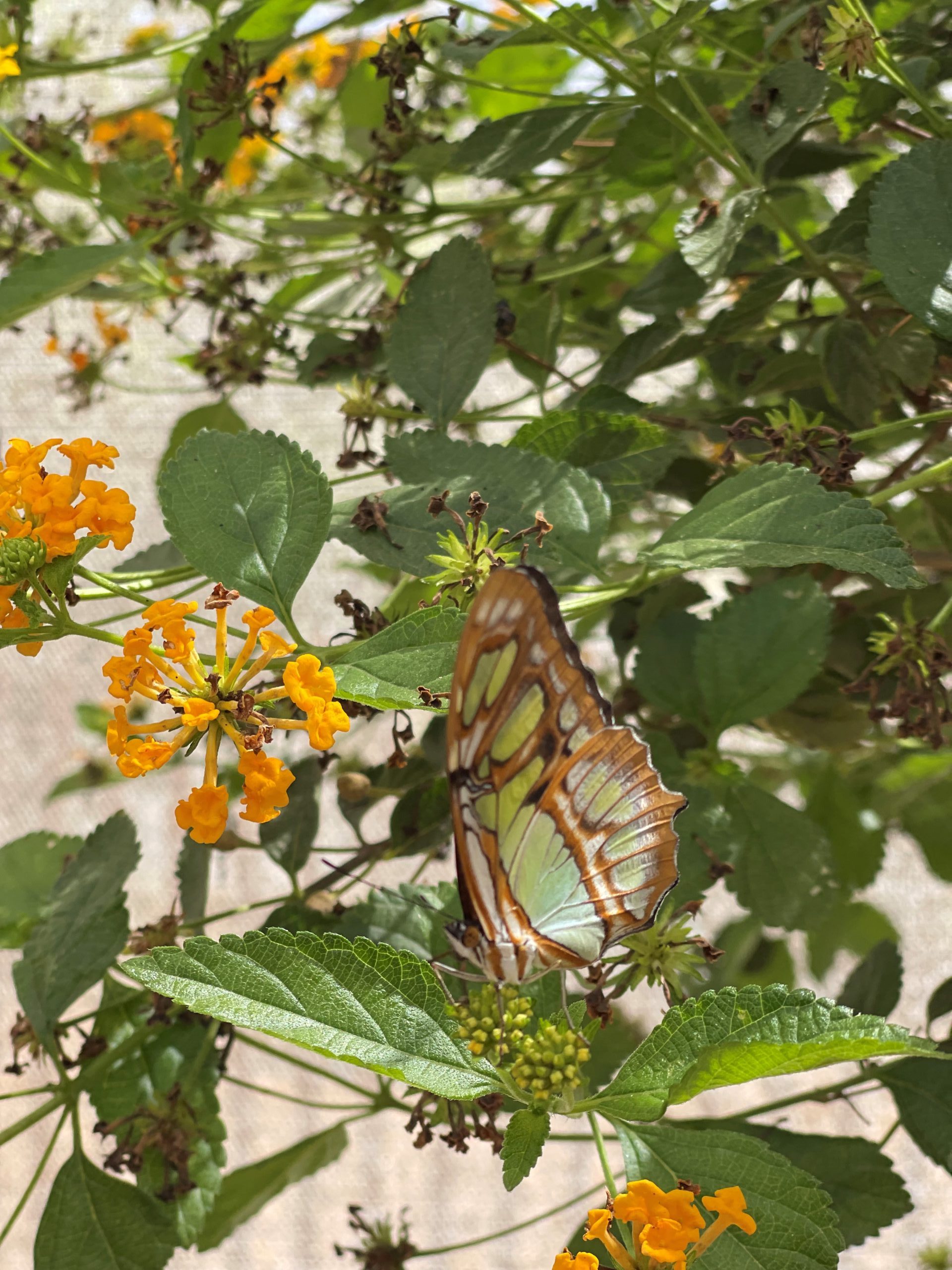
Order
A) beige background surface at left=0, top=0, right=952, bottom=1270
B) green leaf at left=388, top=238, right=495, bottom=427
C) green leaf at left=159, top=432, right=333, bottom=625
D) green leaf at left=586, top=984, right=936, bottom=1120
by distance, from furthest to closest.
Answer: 1. beige background surface at left=0, top=0, right=952, bottom=1270
2. green leaf at left=388, top=238, right=495, bottom=427
3. green leaf at left=159, top=432, right=333, bottom=625
4. green leaf at left=586, top=984, right=936, bottom=1120

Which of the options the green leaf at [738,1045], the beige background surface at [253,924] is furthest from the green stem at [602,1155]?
the beige background surface at [253,924]

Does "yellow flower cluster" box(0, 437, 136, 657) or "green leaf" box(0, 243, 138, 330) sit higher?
"green leaf" box(0, 243, 138, 330)

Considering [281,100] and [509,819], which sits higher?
[281,100]

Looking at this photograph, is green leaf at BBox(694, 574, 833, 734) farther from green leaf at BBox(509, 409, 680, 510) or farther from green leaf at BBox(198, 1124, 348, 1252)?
green leaf at BBox(198, 1124, 348, 1252)

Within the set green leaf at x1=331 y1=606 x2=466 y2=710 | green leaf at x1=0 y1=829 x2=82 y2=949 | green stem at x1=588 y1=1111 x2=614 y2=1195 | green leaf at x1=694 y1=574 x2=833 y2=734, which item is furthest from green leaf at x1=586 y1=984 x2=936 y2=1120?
green leaf at x1=0 y1=829 x2=82 y2=949

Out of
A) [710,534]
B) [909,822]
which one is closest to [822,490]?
[710,534]

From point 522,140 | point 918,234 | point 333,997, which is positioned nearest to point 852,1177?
point 333,997

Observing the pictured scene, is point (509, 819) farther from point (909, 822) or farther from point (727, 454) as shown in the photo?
point (909, 822)
